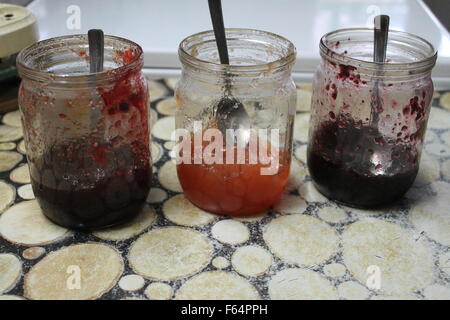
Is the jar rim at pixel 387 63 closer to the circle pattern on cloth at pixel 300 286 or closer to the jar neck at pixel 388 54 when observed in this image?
the jar neck at pixel 388 54

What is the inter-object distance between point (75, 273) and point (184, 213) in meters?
0.16

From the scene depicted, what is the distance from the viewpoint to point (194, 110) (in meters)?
0.72

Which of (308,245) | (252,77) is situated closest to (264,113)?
(252,77)

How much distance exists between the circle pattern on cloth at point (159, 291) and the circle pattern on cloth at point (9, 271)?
5.7 inches

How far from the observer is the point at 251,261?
0.66 metres

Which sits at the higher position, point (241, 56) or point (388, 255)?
point (241, 56)

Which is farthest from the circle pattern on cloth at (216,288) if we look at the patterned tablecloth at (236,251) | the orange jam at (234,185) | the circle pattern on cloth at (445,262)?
the circle pattern on cloth at (445,262)

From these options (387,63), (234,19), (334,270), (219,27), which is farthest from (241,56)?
(234,19)

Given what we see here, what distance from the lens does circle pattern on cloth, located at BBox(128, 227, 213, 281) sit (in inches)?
25.4

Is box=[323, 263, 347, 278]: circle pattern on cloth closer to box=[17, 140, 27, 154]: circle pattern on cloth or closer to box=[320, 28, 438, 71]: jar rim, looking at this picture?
box=[320, 28, 438, 71]: jar rim

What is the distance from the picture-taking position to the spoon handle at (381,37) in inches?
28.1

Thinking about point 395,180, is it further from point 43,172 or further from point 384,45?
point 43,172

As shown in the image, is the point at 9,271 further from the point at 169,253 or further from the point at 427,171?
the point at 427,171

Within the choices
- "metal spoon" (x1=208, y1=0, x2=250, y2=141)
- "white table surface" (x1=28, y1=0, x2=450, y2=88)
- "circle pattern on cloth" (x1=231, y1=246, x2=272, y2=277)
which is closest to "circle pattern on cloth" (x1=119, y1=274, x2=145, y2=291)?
"circle pattern on cloth" (x1=231, y1=246, x2=272, y2=277)
